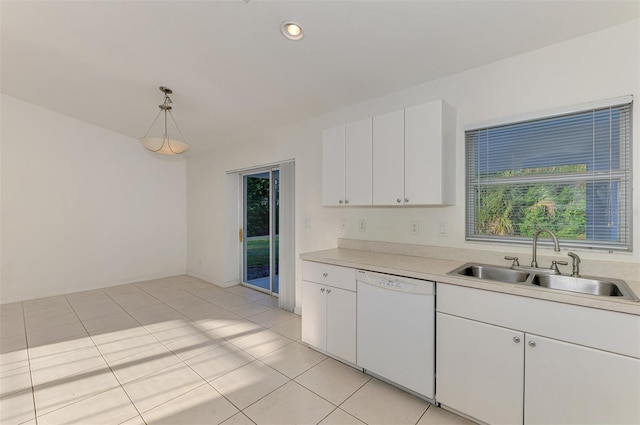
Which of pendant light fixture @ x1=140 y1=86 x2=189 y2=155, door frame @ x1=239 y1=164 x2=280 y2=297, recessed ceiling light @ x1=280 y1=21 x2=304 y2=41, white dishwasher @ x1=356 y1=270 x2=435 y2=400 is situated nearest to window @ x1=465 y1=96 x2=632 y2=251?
white dishwasher @ x1=356 y1=270 x2=435 y2=400

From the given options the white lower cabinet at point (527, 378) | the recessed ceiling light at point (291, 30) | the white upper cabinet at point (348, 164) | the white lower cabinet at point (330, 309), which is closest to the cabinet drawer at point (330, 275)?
the white lower cabinet at point (330, 309)

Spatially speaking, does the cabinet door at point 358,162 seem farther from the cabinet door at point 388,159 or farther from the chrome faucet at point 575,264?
the chrome faucet at point 575,264

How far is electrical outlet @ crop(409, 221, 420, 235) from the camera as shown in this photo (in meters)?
2.61

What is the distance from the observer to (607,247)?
181 cm

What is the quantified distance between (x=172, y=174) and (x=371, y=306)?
5195 millimetres

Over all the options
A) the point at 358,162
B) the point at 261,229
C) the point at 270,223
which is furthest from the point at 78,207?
the point at 358,162

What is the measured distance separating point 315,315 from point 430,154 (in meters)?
1.78

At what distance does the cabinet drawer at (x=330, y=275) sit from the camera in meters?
2.36

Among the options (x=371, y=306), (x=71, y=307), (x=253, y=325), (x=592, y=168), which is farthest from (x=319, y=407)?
(x=71, y=307)

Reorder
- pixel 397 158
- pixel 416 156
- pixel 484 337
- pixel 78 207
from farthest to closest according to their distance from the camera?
pixel 78 207 → pixel 397 158 → pixel 416 156 → pixel 484 337

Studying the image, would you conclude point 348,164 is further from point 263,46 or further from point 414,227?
point 263,46

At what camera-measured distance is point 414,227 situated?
2.63m

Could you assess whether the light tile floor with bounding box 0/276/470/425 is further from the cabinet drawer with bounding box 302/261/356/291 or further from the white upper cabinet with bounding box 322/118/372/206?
the white upper cabinet with bounding box 322/118/372/206

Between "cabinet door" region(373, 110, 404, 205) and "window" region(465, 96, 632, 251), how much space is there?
0.59 meters
